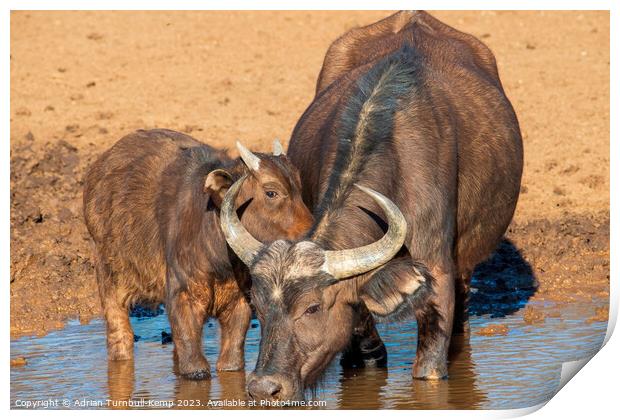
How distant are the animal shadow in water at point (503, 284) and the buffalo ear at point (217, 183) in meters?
3.63

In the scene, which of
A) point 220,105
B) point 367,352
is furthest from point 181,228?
point 220,105

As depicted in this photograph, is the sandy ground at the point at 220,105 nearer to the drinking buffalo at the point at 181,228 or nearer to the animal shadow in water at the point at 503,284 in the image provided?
the animal shadow in water at the point at 503,284

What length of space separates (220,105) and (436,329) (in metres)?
10.7

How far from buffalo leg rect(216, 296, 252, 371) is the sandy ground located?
223 centimetres

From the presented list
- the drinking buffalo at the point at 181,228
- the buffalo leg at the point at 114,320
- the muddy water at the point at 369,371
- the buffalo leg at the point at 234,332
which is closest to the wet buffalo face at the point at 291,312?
the muddy water at the point at 369,371

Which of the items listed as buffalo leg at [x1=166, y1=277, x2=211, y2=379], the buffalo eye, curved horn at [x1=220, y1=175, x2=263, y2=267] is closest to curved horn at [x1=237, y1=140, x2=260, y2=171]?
curved horn at [x1=220, y1=175, x2=263, y2=267]

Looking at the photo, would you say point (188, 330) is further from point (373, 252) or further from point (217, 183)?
point (373, 252)

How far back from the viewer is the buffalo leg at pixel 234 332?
31.1ft

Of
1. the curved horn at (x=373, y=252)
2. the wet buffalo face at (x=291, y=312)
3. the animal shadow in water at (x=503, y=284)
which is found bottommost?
the animal shadow in water at (x=503, y=284)

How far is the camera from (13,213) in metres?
13.9

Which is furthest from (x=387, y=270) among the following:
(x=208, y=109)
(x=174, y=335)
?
(x=208, y=109)

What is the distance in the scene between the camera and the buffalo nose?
7156 millimetres

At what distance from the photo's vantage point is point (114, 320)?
33.4 feet
